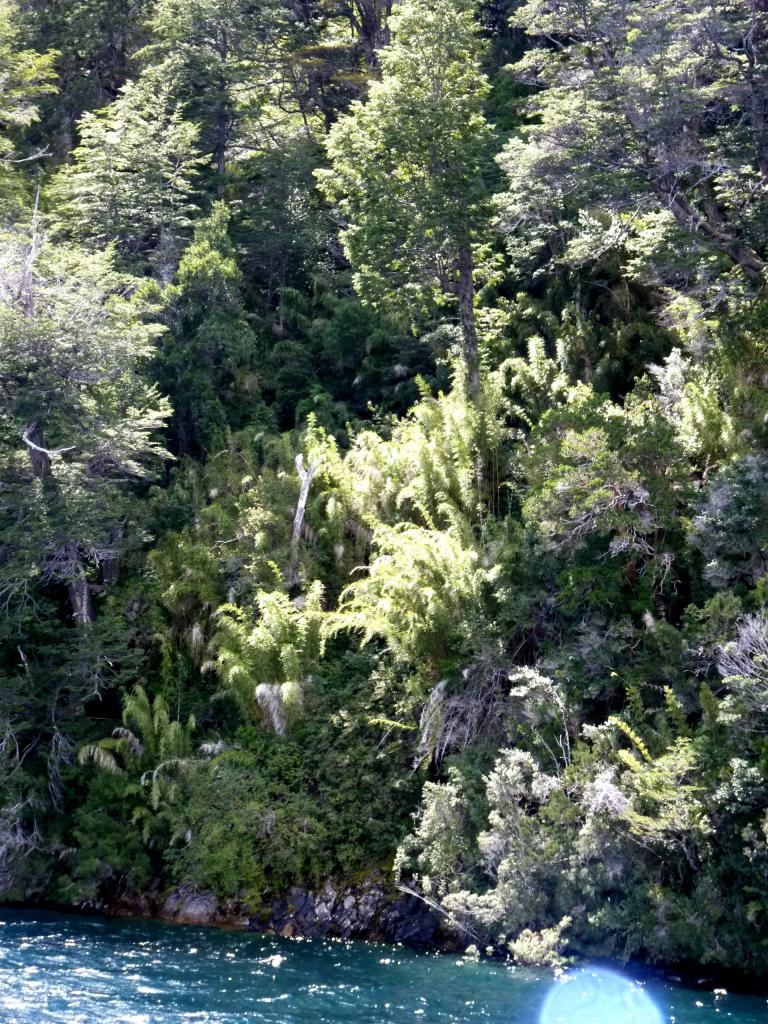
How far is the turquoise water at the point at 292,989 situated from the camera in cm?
1183

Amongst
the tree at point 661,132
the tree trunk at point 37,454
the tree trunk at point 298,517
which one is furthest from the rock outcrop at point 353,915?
the tree at point 661,132

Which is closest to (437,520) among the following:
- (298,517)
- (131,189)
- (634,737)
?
(298,517)

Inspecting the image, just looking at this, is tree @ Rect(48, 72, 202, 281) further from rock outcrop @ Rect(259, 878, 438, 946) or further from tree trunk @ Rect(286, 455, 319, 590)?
rock outcrop @ Rect(259, 878, 438, 946)

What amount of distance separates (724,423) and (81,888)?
492 inches

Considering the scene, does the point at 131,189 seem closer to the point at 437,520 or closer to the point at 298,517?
the point at 298,517

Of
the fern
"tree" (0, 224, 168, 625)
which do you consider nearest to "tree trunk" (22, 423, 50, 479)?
"tree" (0, 224, 168, 625)

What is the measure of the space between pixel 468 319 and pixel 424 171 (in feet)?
10.9

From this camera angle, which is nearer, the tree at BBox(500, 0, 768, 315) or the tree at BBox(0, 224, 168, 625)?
the tree at BBox(500, 0, 768, 315)

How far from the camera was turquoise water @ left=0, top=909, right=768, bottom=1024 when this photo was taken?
1183cm

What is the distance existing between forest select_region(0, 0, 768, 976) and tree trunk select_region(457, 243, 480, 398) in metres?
0.14

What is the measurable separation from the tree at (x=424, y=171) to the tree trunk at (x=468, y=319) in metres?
0.02

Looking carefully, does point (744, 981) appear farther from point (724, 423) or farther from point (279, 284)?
point (279, 284)

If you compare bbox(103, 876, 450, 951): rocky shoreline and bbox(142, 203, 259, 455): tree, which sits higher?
bbox(142, 203, 259, 455): tree

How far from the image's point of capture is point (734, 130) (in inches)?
722
